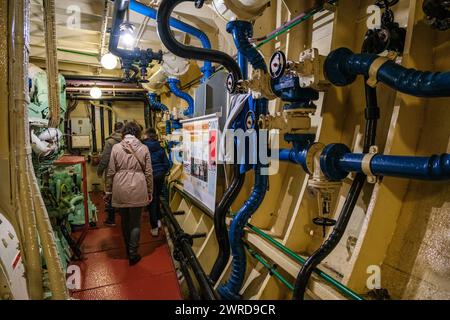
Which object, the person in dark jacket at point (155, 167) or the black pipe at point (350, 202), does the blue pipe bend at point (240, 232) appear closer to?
the black pipe at point (350, 202)

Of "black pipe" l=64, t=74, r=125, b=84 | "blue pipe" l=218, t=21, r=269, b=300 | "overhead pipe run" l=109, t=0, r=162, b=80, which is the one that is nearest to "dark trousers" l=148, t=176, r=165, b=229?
"overhead pipe run" l=109, t=0, r=162, b=80

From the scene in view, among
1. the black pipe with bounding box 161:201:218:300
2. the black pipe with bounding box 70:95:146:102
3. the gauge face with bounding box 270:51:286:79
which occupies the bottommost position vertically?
the black pipe with bounding box 161:201:218:300

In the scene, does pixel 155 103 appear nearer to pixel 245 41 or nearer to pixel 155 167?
pixel 155 167

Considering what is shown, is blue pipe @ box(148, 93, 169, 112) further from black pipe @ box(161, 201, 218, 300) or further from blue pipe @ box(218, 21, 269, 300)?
blue pipe @ box(218, 21, 269, 300)

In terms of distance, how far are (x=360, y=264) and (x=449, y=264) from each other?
30 centimetres

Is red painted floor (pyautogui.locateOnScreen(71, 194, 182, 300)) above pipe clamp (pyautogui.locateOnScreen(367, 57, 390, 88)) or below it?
below

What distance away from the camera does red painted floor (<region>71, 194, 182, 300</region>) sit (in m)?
2.41

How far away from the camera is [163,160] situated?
152 inches

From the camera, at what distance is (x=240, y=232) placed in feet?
5.49

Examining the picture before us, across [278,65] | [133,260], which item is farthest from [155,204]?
[278,65]

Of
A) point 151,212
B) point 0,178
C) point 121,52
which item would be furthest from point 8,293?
point 151,212

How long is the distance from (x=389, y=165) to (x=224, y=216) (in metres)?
1.23

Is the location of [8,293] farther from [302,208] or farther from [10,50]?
[302,208]

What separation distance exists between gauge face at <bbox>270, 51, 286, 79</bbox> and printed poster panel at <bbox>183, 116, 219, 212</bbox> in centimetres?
95
